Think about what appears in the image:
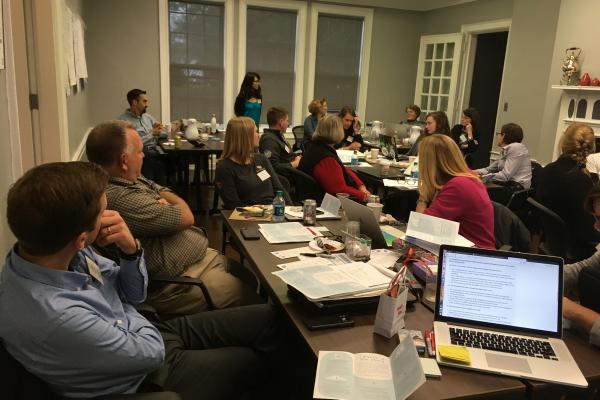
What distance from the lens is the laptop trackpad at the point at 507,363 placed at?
1.28m

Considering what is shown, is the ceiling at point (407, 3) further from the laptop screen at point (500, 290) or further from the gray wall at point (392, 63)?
the laptop screen at point (500, 290)

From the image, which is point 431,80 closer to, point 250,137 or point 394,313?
point 250,137

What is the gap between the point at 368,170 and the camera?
14.1 ft

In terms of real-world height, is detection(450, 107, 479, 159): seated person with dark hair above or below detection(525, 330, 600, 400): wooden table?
above

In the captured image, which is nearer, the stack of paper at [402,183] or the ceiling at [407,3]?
the stack of paper at [402,183]

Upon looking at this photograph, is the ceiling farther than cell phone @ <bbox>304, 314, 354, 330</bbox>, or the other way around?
the ceiling

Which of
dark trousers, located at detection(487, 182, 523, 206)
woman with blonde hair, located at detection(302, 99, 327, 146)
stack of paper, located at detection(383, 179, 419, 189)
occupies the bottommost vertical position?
dark trousers, located at detection(487, 182, 523, 206)

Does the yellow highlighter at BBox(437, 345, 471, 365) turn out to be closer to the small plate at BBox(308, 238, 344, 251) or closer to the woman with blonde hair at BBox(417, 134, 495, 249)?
the small plate at BBox(308, 238, 344, 251)

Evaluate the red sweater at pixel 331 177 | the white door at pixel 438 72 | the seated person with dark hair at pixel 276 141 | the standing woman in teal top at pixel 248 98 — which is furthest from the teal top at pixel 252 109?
the white door at pixel 438 72

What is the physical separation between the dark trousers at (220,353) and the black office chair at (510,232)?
143 cm

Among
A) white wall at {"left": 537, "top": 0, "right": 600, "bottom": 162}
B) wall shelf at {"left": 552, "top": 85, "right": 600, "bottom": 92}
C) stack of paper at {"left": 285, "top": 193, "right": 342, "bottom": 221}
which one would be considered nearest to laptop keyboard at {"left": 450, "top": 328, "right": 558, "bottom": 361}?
stack of paper at {"left": 285, "top": 193, "right": 342, "bottom": 221}

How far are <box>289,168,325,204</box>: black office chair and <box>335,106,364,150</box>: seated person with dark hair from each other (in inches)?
94.6

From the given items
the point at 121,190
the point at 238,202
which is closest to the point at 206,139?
the point at 238,202

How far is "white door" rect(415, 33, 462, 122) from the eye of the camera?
23.5 feet
